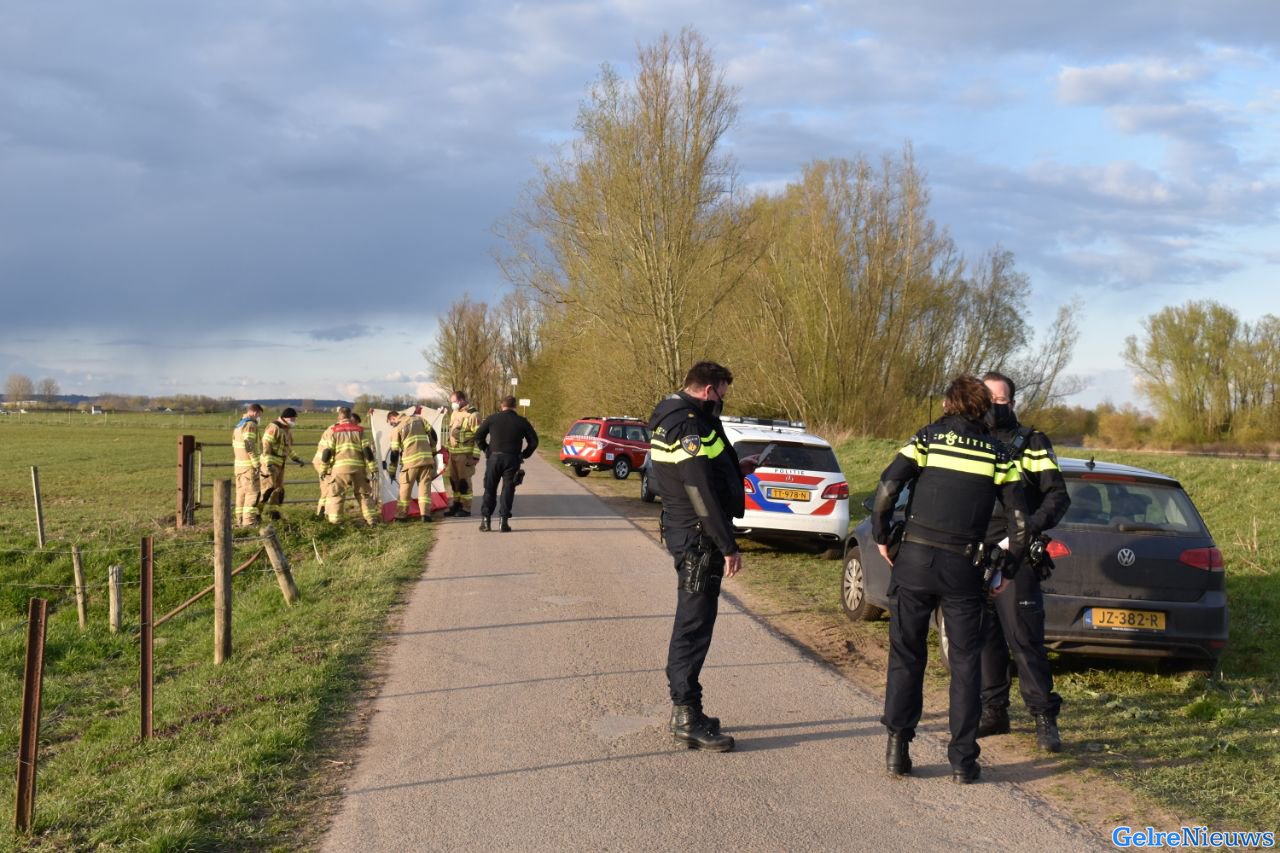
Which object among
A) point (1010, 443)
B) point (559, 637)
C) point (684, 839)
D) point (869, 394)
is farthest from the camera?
point (869, 394)

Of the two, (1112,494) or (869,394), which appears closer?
(1112,494)

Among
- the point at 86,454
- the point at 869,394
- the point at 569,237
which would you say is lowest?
the point at 86,454

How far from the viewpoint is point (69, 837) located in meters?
4.60

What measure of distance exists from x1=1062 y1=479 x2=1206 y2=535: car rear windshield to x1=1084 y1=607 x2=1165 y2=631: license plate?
57 cm

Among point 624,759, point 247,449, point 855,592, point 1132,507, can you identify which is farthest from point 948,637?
point 247,449

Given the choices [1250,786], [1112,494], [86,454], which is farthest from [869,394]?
[1250,786]

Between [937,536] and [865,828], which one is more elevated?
[937,536]

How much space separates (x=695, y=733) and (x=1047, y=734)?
1.87 meters

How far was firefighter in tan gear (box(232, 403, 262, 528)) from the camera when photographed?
17.0 metres

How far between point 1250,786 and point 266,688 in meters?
5.57

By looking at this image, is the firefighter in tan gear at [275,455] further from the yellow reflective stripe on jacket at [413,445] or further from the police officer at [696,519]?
the police officer at [696,519]

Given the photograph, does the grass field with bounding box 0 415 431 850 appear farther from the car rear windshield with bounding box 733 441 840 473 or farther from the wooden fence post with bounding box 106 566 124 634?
the car rear windshield with bounding box 733 441 840 473

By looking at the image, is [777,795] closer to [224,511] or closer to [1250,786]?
[1250,786]

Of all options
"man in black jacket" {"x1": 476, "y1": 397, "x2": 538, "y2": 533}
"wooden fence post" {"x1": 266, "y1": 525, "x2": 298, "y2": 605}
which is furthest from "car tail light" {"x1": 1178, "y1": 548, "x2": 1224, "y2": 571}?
"man in black jacket" {"x1": 476, "y1": 397, "x2": 538, "y2": 533}
